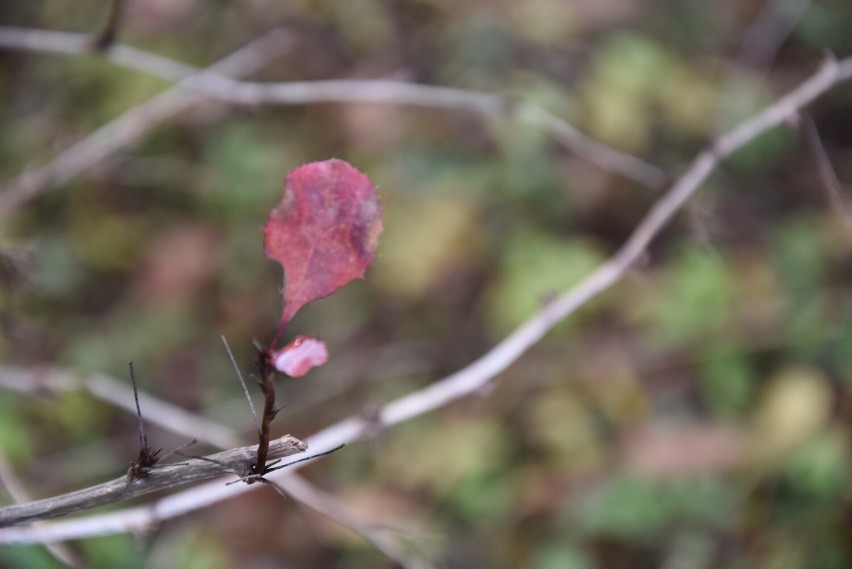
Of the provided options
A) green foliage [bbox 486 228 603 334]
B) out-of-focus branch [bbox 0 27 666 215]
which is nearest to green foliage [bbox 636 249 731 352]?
green foliage [bbox 486 228 603 334]

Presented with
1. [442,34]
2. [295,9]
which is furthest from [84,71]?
[442,34]

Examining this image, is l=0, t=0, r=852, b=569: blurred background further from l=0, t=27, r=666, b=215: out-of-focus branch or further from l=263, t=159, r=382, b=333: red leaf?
l=263, t=159, r=382, b=333: red leaf

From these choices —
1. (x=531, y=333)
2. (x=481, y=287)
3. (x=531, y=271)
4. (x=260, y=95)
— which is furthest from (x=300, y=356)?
(x=481, y=287)

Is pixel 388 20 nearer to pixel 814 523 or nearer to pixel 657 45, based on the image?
pixel 657 45

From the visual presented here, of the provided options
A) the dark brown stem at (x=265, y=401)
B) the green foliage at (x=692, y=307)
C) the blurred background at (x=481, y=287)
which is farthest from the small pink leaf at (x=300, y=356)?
the green foliage at (x=692, y=307)

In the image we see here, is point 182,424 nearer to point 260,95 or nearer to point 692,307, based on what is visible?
point 260,95

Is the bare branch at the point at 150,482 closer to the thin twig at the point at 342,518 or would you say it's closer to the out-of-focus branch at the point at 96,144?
the thin twig at the point at 342,518
